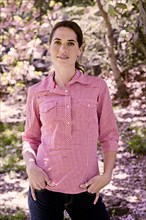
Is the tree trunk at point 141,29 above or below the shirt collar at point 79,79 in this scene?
above

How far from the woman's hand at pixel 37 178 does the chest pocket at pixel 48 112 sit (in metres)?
0.19

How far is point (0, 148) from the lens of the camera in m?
6.12

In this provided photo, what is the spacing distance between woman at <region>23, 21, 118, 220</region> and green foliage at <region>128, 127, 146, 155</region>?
12.5 ft

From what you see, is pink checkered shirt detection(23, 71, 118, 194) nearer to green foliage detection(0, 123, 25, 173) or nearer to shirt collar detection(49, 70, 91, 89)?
shirt collar detection(49, 70, 91, 89)

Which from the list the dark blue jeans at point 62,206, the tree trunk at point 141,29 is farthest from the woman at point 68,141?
the tree trunk at point 141,29

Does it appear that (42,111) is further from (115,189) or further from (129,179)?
(129,179)

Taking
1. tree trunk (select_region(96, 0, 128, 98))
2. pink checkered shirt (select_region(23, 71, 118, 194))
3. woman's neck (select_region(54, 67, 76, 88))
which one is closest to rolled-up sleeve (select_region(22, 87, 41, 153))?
pink checkered shirt (select_region(23, 71, 118, 194))

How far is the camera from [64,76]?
1.72m

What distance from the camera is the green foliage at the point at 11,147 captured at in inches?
211

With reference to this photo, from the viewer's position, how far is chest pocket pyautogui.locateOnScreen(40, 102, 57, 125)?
166 cm

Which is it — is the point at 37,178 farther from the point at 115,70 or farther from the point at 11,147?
the point at 115,70

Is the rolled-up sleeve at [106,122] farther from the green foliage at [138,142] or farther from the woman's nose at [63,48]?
the green foliage at [138,142]

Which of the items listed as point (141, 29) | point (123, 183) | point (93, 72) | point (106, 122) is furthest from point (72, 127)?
point (93, 72)

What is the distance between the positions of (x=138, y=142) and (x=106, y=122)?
13.3ft
